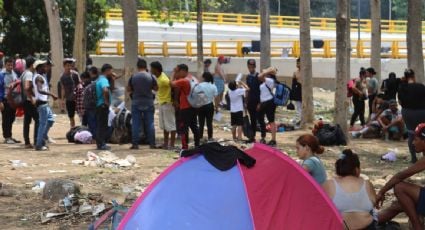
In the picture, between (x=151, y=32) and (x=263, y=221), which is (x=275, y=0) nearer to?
(x=151, y=32)

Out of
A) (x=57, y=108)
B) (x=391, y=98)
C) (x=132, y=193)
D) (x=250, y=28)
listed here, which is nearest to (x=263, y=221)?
(x=132, y=193)

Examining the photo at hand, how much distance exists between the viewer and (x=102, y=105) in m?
14.2

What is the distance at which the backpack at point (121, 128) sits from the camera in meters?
15.8

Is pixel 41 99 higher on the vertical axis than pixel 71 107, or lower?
higher

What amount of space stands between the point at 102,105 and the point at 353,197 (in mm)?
7894

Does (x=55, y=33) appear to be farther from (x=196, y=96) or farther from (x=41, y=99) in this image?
(x=196, y=96)

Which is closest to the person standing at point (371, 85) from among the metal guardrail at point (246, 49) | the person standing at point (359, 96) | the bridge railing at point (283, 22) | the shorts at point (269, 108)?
the person standing at point (359, 96)

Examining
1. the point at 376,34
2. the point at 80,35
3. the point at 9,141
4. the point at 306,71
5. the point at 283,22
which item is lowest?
the point at 9,141

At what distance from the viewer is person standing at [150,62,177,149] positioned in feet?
47.8

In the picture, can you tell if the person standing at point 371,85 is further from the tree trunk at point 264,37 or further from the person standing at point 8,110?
the person standing at point 8,110

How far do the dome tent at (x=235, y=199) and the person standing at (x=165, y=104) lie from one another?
7.50 meters

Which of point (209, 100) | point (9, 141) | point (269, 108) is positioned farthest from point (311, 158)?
point (9, 141)

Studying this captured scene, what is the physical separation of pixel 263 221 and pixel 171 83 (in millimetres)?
7917

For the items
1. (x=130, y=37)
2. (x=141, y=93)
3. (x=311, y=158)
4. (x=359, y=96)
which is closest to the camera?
(x=311, y=158)
